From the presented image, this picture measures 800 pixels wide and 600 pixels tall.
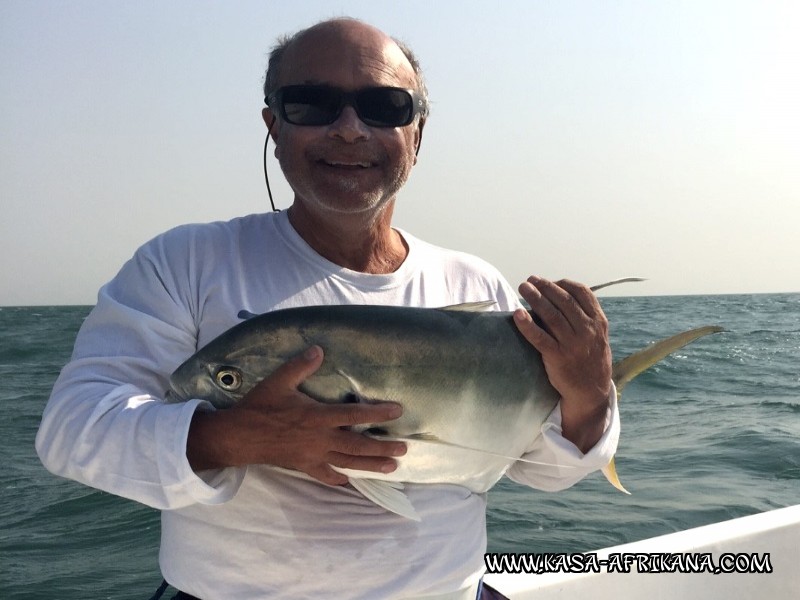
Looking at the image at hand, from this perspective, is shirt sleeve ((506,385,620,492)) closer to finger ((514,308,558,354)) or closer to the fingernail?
finger ((514,308,558,354))

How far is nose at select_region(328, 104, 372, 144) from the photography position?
2.58m

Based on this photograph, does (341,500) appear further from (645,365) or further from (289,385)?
(645,365)

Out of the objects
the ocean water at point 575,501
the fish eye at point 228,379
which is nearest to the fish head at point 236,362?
the fish eye at point 228,379

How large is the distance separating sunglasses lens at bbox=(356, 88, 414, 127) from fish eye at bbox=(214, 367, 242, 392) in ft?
3.30

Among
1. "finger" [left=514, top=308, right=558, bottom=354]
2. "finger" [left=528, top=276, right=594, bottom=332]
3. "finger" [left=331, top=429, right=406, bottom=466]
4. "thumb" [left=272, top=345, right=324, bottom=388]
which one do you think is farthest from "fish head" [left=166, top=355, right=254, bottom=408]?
"finger" [left=528, top=276, right=594, bottom=332]

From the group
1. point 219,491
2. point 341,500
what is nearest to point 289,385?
point 219,491

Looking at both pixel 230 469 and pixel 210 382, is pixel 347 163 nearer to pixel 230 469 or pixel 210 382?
pixel 210 382

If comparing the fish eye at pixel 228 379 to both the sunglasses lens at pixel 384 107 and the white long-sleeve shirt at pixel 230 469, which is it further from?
the sunglasses lens at pixel 384 107

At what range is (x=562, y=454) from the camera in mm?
2555

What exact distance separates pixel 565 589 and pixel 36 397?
1663cm

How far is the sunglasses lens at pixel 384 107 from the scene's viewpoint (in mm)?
2632

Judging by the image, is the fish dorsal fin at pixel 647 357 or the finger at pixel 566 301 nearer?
the finger at pixel 566 301

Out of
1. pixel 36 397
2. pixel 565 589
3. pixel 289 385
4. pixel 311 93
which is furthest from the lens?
pixel 36 397

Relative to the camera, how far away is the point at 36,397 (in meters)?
17.8
